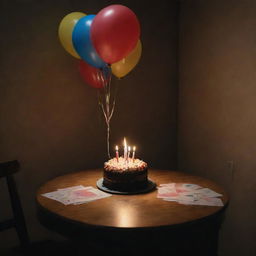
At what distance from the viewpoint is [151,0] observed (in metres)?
2.94

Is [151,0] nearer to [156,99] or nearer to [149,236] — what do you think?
[156,99]

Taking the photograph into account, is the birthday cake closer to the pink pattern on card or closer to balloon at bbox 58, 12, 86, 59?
the pink pattern on card

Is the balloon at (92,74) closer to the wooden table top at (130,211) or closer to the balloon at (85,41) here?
the balloon at (85,41)

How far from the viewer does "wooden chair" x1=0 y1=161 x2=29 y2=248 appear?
1.77m

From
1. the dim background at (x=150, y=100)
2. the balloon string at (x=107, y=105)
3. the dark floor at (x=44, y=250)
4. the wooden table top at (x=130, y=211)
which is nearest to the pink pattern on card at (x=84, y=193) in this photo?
the wooden table top at (x=130, y=211)

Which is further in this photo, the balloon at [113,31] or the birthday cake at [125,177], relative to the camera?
the birthday cake at [125,177]

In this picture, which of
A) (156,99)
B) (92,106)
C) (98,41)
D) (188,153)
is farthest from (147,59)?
(98,41)

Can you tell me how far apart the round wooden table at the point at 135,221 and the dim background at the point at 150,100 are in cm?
77

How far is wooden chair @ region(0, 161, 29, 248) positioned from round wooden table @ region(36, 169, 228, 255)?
14 cm

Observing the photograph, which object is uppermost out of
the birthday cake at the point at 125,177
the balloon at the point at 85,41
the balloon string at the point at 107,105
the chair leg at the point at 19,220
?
the balloon at the point at 85,41

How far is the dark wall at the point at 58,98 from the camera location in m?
2.42

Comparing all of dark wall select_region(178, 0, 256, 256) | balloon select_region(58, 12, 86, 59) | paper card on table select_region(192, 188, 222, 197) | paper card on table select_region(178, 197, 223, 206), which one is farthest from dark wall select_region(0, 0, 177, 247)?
paper card on table select_region(178, 197, 223, 206)

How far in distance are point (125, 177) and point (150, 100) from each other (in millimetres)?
1286

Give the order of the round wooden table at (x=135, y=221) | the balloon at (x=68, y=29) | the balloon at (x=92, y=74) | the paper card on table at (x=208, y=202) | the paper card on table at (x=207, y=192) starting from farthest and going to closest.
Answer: the balloon at (x=92, y=74), the balloon at (x=68, y=29), the paper card on table at (x=207, y=192), the paper card on table at (x=208, y=202), the round wooden table at (x=135, y=221)
